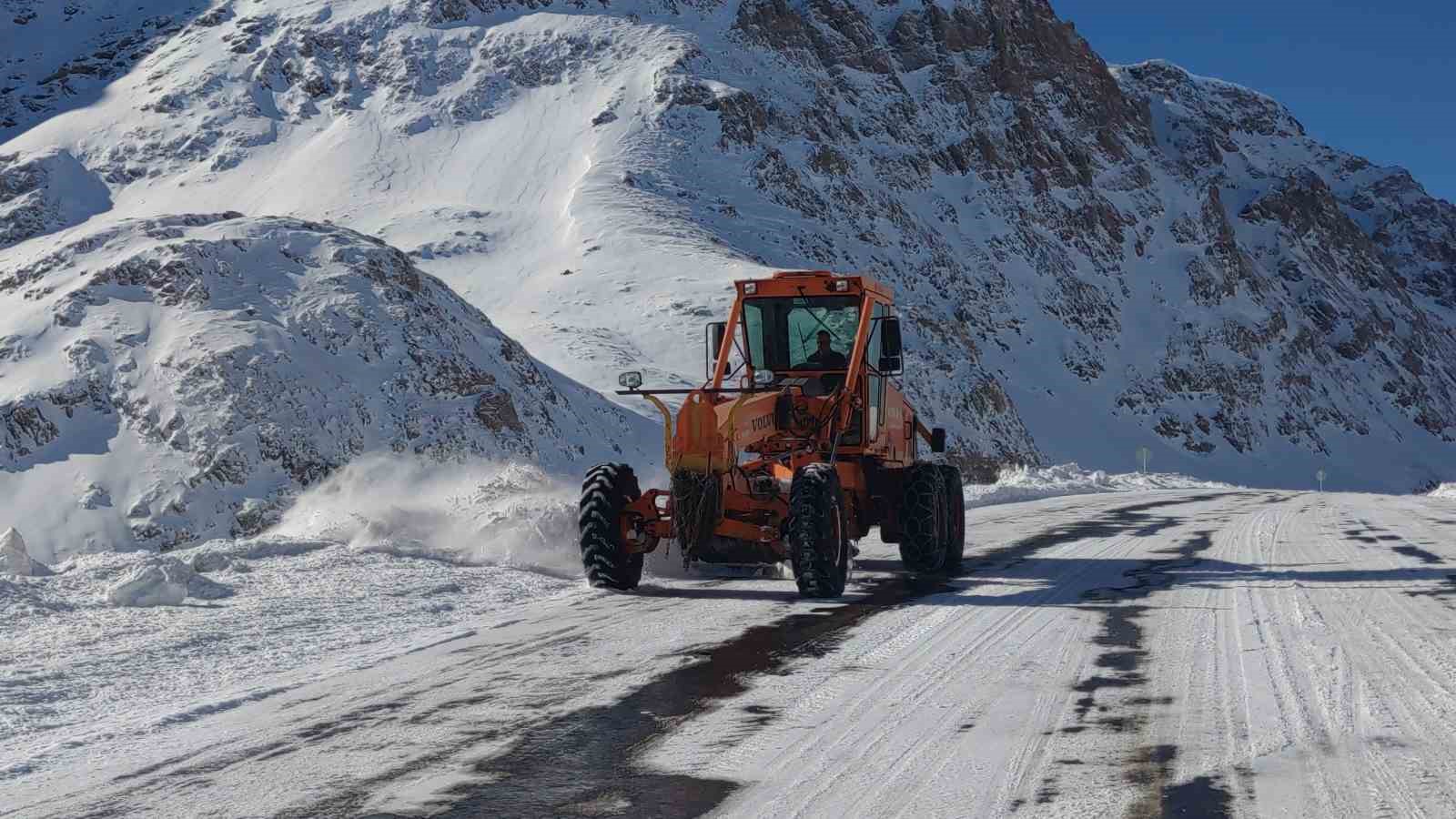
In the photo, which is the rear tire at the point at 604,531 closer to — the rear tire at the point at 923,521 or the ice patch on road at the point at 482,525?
the ice patch on road at the point at 482,525

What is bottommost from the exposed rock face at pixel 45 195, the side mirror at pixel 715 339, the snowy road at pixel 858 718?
the snowy road at pixel 858 718

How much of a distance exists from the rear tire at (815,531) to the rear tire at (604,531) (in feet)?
5.34

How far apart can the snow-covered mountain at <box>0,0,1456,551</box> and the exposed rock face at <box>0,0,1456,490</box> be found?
0.84ft

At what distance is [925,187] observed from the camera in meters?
82.3

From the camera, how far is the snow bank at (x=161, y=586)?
31.2 feet

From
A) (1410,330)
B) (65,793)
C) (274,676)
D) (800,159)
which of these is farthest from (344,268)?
(1410,330)

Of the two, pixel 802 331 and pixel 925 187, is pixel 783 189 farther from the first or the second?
pixel 802 331

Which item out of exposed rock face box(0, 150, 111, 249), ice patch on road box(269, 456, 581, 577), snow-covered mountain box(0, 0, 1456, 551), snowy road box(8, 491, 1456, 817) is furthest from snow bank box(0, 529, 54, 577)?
exposed rock face box(0, 150, 111, 249)

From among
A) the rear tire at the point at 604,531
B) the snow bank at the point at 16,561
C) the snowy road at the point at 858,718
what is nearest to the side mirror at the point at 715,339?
the rear tire at the point at 604,531

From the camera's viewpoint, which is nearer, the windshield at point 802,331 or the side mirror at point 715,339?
the side mirror at point 715,339

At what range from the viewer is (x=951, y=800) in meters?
4.79

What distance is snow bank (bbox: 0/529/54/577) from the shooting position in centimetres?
1015

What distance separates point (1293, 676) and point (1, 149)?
82700 mm

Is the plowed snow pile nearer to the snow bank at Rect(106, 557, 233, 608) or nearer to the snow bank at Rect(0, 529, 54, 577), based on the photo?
the snow bank at Rect(106, 557, 233, 608)
